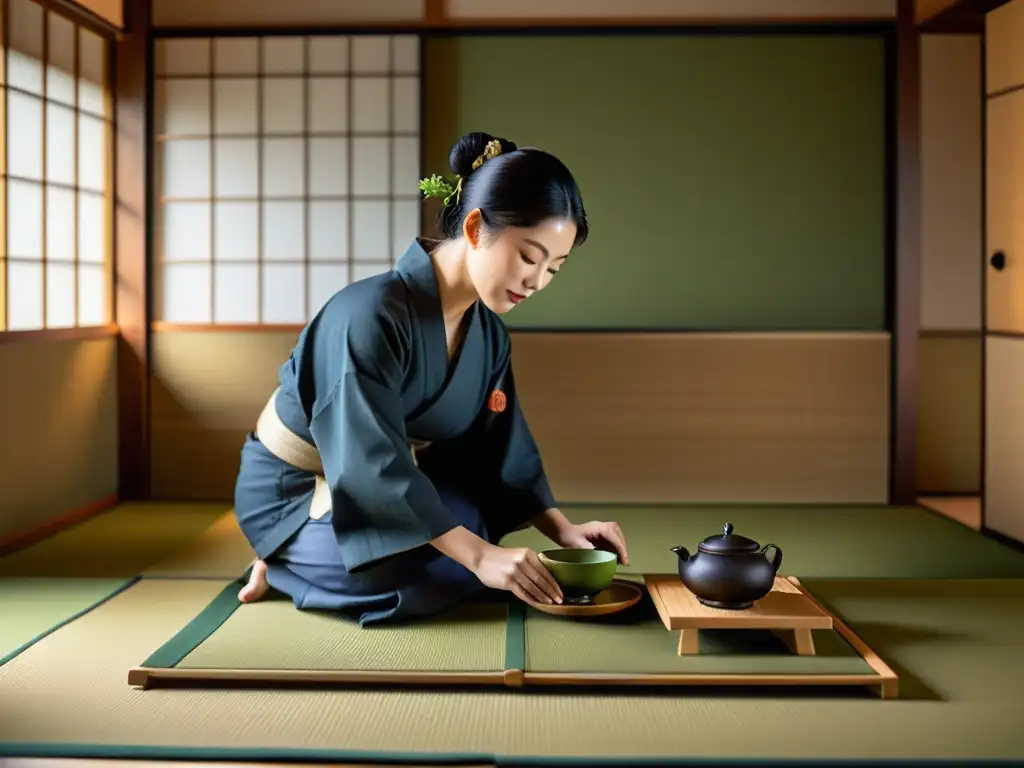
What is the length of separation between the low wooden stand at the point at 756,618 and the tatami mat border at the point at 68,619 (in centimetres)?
150

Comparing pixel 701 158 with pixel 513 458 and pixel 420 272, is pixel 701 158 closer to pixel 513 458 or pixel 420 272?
pixel 513 458

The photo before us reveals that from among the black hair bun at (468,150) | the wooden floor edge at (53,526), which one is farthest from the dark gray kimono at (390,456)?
the wooden floor edge at (53,526)

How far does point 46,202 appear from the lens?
15.0 feet

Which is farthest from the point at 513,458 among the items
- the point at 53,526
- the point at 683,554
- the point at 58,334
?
the point at 58,334

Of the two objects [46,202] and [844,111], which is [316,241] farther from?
[844,111]

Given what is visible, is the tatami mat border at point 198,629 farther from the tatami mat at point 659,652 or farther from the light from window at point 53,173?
the light from window at point 53,173

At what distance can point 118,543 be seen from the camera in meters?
4.14

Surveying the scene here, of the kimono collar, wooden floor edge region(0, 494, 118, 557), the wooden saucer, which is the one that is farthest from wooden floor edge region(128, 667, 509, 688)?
wooden floor edge region(0, 494, 118, 557)

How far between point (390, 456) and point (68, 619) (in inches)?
42.9

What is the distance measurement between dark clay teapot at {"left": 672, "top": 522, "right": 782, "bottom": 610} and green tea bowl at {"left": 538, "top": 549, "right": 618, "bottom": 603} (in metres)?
0.24

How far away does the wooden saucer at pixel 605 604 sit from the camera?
272cm

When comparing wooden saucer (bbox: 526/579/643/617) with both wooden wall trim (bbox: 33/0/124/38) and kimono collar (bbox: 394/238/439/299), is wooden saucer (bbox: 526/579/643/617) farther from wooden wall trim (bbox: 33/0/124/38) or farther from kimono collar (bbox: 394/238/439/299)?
wooden wall trim (bbox: 33/0/124/38)

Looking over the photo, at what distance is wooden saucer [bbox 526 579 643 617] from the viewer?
2725 mm

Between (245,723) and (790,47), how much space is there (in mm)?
4059
